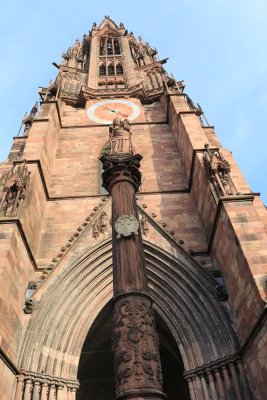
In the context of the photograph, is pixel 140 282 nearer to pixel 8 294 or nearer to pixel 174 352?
pixel 8 294

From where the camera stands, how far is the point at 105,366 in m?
10.5

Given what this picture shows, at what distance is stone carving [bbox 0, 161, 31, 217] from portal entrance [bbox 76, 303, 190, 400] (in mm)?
3526

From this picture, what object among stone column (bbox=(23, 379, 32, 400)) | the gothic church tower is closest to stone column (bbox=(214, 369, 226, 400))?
the gothic church tower

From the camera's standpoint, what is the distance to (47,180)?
422 inches

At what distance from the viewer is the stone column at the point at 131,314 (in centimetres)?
350

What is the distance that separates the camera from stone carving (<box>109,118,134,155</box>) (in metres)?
6.04

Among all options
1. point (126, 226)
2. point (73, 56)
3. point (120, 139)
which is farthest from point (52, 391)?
point (73, 56)

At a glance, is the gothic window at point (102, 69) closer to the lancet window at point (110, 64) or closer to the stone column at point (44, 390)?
the lancet window at point (110, 64)

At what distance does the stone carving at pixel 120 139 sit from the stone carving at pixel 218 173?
2701mm

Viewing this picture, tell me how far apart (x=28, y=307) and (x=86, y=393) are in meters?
4.90

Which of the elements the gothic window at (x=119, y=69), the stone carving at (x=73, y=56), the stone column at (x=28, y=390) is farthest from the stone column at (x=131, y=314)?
the stone carving at (x=73, y=56)

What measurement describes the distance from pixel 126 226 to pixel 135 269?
26.7 inches

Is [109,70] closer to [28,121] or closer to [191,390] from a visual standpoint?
[28,121]

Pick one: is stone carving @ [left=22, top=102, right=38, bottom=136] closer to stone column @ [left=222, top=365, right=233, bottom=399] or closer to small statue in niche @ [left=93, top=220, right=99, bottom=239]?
small statue in niche @ [left=93, top=220, right=99, bottom=239]
